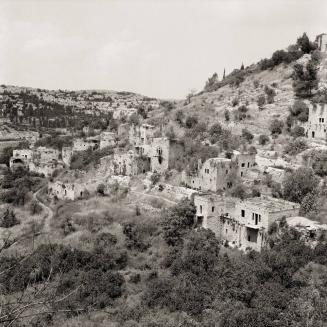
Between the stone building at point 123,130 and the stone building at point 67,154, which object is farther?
the stone building at point 67,154

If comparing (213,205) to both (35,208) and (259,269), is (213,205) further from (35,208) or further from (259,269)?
(35,208)

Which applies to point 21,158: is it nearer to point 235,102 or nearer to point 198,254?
point 235,102

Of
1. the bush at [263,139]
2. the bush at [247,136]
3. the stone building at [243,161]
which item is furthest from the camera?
the bush at [247,136]

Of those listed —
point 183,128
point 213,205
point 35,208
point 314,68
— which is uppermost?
point 314,68

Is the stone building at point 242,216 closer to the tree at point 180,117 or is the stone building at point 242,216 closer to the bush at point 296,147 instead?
the bush at point 296,147

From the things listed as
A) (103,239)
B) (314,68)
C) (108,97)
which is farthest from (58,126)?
(103,239)

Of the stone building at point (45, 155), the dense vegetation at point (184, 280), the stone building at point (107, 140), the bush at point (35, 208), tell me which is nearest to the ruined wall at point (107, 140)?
the stone building at point (107, 140)
